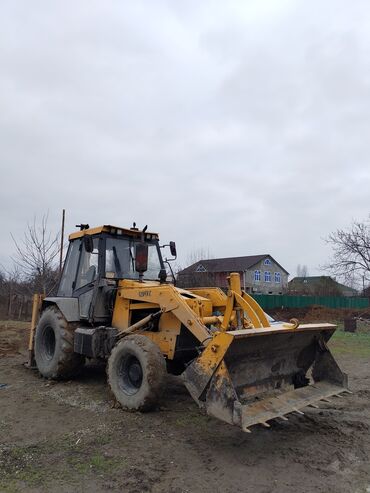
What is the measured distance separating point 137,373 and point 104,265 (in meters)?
2.12

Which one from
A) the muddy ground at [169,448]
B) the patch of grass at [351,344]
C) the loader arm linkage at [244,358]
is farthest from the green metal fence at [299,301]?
the muddy ground at [169,448]

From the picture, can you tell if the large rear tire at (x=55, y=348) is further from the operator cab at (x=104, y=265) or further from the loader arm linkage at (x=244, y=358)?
the loader arm linkage at (x=244, y=358)

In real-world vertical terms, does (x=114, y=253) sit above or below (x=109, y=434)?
above

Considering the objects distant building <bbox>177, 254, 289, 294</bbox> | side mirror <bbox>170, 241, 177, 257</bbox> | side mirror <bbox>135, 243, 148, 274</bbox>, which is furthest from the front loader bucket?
distant building <bbox>177, 254, 289, 294</bbox>

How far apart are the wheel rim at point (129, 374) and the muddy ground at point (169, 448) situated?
0.34m

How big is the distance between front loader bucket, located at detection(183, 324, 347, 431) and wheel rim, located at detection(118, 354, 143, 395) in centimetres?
125

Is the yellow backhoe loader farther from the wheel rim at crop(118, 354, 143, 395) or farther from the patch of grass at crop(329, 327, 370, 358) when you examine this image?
the patch of grass at crop(329, 327, 370, 358)

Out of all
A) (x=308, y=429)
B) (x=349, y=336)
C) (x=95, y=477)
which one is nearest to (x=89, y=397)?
(x=95, y=477)

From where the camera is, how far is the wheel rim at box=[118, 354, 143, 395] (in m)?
6.26

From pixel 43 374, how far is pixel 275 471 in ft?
16.4

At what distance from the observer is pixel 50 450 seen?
4.87 m

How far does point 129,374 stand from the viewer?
252 inches

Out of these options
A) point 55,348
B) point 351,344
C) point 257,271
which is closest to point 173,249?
point 55,348

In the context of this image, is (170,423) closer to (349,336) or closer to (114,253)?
(114,253)
